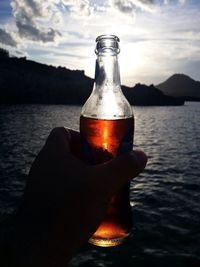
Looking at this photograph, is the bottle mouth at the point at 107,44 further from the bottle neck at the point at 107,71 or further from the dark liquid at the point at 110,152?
the dark liquid at the point at 110,152

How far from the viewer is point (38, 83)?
392 feet

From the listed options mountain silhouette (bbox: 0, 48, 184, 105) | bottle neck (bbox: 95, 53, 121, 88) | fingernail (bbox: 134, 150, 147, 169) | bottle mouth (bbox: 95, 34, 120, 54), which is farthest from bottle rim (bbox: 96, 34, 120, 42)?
mountain silhouette (bbox: 0, 48, 184, 105)

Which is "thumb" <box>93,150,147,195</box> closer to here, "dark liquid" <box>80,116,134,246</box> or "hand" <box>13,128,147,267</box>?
"hand" <box>13,128,147,267</box>

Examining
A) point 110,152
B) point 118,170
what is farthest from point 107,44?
point 118,170

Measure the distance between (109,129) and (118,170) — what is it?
0.71 meters

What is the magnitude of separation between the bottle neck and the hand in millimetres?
988

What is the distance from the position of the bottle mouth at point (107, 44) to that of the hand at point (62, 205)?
44.6 inches

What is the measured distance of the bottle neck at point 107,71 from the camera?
9.12 feet

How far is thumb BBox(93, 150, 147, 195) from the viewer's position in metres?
1.97

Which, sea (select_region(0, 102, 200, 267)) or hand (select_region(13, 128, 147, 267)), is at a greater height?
hand (select_region(13, 128, 147, 267))

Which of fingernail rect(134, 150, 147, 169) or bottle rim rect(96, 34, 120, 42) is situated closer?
fingernail rect(134, 150, 147, 169)

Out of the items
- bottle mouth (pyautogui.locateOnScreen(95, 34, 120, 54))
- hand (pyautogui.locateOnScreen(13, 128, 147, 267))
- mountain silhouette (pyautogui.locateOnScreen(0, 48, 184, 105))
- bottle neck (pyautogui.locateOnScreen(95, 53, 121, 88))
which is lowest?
hand (pyautogui.locateOnScreen(13, 128, 147, 267))

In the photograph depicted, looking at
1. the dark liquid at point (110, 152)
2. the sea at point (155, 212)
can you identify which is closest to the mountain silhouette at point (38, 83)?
the sea at point (155, 212)

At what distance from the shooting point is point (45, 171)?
205cm
